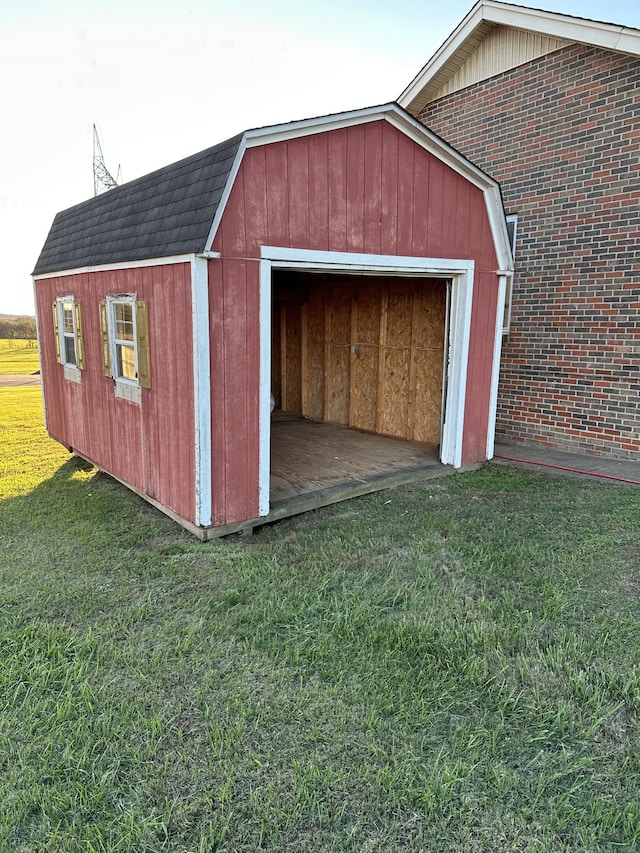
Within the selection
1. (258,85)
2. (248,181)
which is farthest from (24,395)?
(248,181)

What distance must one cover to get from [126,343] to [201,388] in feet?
5.36

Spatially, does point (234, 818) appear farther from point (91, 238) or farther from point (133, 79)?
point (133, 79)

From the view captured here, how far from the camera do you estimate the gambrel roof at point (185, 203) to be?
4398 mm

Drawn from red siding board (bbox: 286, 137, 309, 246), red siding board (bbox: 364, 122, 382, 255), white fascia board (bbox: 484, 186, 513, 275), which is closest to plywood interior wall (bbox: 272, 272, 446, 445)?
white fascia board (bbox: 484, 186, 513, 275)

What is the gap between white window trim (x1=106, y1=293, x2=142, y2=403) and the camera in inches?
213

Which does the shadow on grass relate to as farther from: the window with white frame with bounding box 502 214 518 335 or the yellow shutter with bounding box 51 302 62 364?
the window with white frame with bounding box 502 214 518 335

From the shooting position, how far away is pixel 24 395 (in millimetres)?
15117

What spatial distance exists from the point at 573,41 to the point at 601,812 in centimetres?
825

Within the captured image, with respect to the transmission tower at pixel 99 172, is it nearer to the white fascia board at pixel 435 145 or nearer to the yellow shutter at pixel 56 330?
the yellow shutter at pixel 56 330

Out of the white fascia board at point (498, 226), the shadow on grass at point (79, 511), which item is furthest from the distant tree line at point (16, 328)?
the white fascia board at point (498, 226)

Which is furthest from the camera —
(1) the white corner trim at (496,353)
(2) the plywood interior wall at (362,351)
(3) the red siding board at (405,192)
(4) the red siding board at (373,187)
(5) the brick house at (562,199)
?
(2) the plywood interior wall at (362,351)

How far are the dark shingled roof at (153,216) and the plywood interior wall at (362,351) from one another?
11.1 ft

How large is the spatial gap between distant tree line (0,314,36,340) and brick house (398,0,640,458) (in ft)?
88.2

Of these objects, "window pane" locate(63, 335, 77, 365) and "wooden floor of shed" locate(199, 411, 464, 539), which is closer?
"wooden floor of shed" locate(199, 411, 464, 539)
